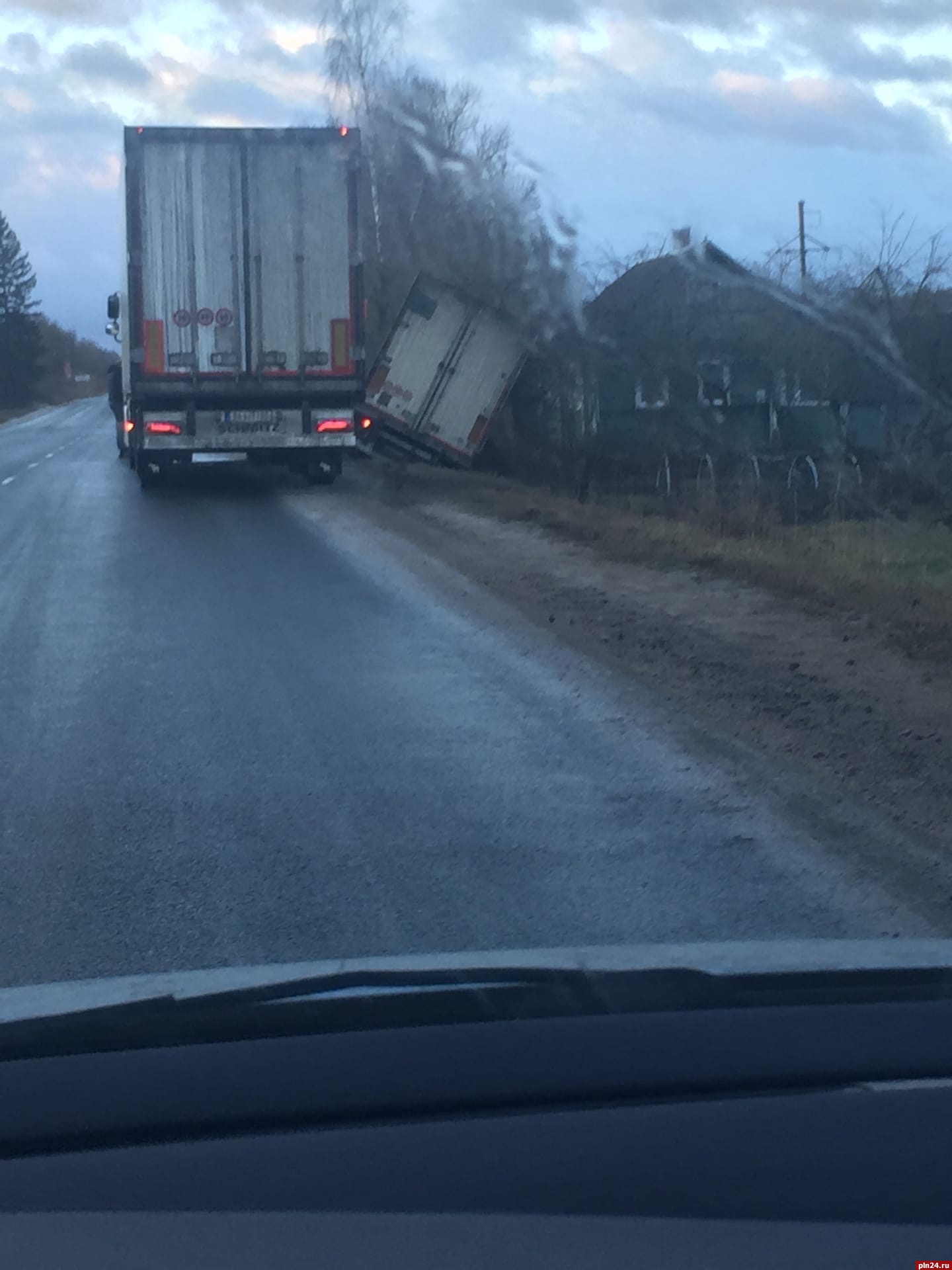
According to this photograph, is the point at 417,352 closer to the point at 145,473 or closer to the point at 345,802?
the point at 145,473

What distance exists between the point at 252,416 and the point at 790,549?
8483 millimetres

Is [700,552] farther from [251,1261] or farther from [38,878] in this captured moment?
[251,1261]

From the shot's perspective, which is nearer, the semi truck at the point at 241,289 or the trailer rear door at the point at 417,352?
the semi truck at the point at 241,289

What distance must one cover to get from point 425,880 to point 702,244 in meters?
13.7

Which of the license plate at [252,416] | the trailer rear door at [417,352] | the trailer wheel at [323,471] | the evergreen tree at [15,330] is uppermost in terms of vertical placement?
the evergreen tree at [15,330]

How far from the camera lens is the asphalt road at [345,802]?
4.50 metres

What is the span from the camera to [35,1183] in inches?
74.2

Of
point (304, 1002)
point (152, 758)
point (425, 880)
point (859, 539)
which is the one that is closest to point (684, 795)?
point (425, 880)

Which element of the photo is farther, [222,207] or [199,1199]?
[222,207]

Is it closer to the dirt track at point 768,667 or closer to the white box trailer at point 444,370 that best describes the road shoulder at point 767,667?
the dirt track at point 768,667

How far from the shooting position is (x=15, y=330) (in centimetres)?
9744

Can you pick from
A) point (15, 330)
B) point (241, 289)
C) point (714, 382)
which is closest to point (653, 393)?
point (714, 382)

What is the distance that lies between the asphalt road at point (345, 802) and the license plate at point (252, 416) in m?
8.08

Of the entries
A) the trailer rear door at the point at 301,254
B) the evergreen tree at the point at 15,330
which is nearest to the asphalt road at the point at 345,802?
the trailer rear door at the point at 301,254
